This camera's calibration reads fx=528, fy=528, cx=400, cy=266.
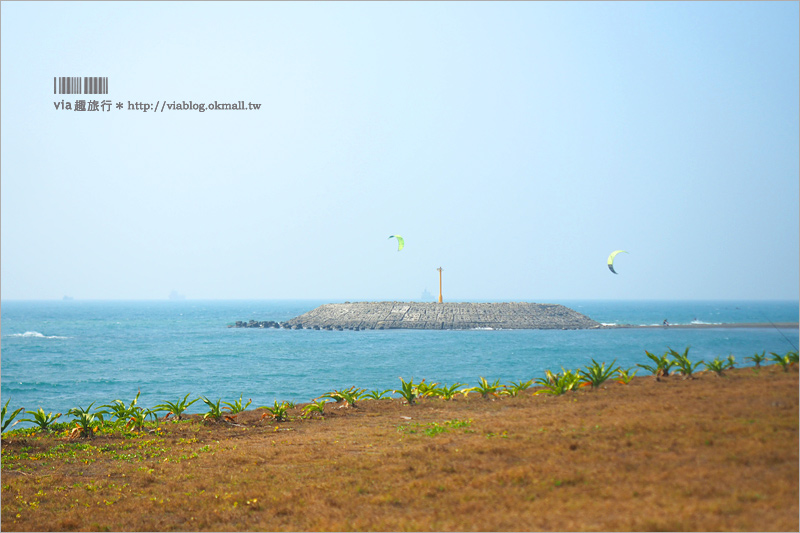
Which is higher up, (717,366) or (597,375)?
(717,366)

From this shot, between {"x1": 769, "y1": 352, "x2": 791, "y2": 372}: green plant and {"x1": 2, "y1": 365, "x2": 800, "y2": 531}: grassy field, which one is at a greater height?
{"x1": 769, "y1": 352, "x2": 791, "y2": 372}: green plant

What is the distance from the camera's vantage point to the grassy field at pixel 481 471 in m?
4.42

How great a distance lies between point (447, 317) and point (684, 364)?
48976mm

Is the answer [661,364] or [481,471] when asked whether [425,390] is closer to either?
[661,364]

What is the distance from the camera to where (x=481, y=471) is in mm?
5824

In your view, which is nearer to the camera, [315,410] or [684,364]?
[684,364]

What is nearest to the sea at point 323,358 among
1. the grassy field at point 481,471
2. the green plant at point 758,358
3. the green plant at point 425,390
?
the green plant at point 758,358

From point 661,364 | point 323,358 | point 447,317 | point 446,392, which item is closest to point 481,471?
point 661,364

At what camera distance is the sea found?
299 inches

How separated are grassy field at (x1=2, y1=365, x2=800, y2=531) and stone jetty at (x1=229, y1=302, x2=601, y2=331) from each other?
43.7 meters

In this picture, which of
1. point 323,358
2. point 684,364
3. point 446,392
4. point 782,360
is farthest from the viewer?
point 323,358

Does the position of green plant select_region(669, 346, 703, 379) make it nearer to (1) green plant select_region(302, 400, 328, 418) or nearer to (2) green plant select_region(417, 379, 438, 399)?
(2) green plant select_region(417, 379, 438, 399)

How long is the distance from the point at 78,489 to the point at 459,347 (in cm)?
3162

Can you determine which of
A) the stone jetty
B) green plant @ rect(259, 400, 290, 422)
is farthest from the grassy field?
the stone jetty
